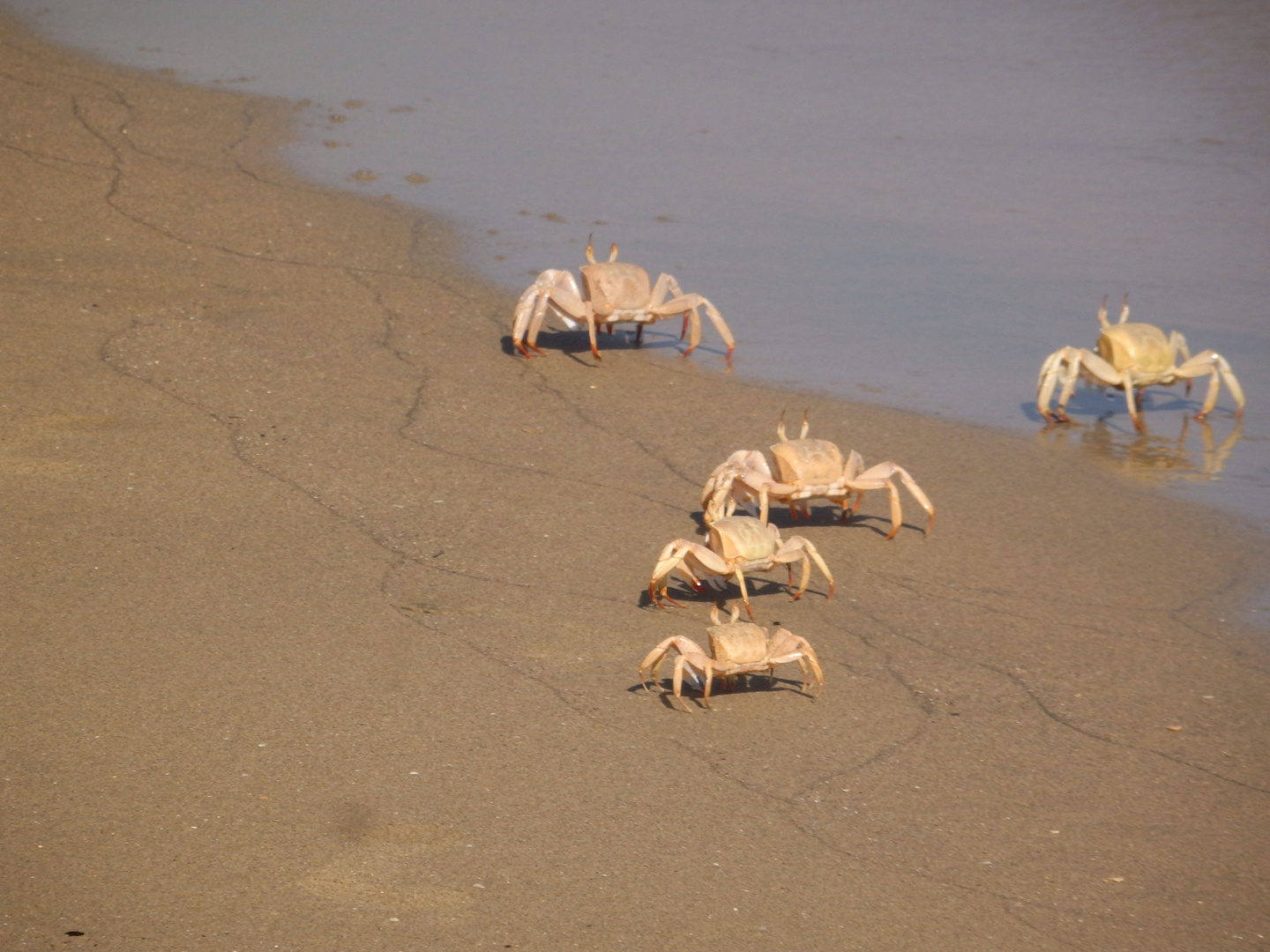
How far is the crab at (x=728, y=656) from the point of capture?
4.97 metres

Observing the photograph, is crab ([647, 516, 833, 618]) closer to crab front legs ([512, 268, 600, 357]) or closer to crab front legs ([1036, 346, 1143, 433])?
crab front legs ([512, 268, 600, 357])

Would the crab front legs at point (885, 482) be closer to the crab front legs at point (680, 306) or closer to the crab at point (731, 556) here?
the crab at point (731, 556)

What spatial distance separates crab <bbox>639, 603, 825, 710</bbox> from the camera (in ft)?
16.3

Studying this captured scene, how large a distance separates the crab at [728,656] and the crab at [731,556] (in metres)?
0.60

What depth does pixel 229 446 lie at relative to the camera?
6.92m

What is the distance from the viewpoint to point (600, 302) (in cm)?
912

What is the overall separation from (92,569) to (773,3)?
20.2 meters

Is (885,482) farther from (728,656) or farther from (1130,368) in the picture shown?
(1130,368)

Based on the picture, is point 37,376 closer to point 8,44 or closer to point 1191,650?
point 1191,650

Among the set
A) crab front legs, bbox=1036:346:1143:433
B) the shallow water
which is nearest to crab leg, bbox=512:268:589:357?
the shallow water

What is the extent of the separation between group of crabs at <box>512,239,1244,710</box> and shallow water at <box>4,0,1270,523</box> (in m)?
0.38

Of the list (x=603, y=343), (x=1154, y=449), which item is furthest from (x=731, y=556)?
(x=603, y=343)

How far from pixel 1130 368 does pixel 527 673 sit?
5647 mm

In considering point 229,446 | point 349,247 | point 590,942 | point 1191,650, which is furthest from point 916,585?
point 349,247
